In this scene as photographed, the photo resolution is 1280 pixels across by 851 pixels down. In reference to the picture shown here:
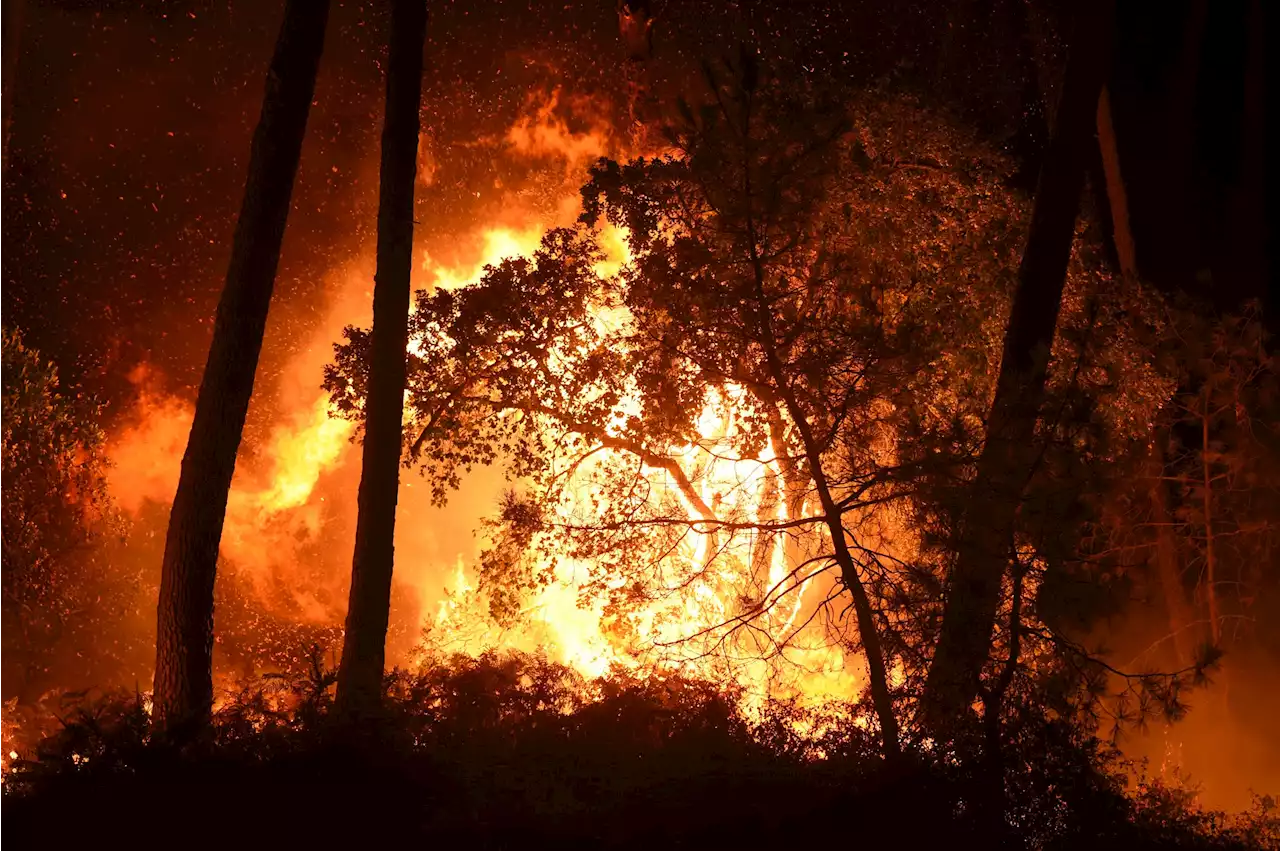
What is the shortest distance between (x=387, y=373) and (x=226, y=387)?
1517 mm

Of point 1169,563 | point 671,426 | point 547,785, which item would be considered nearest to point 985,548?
point 547,785

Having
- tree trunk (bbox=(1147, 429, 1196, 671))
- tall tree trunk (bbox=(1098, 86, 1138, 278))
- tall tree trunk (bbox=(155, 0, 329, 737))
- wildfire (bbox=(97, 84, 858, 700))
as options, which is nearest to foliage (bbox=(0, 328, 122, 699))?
wildfire (bbox=(97, 84, 858, 700))

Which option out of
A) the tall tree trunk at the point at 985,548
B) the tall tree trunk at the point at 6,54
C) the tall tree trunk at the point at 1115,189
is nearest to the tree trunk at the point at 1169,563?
the tall tree trunk at the point at 1115,189

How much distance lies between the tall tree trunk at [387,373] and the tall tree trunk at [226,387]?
901 mm

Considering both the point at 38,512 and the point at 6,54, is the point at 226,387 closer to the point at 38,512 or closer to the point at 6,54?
the point at 6,54

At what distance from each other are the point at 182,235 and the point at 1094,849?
22907mm

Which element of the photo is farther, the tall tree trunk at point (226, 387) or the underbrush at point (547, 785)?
the tall tree trunk at point (226, 387)

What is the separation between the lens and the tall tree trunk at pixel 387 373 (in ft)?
33.2

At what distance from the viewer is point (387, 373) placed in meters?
10.3

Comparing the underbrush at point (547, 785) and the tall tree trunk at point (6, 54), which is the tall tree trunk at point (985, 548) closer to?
the underbrush at point (547, 785)

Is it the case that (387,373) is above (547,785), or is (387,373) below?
above

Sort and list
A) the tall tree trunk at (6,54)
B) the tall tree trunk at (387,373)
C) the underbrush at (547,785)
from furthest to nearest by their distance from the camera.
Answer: the tall tree trunk at (6,54) < the tall tree trunk at (387,373) < the underbrush at (547,785)

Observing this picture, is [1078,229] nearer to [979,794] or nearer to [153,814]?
[979,794]

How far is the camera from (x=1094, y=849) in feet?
23.7
